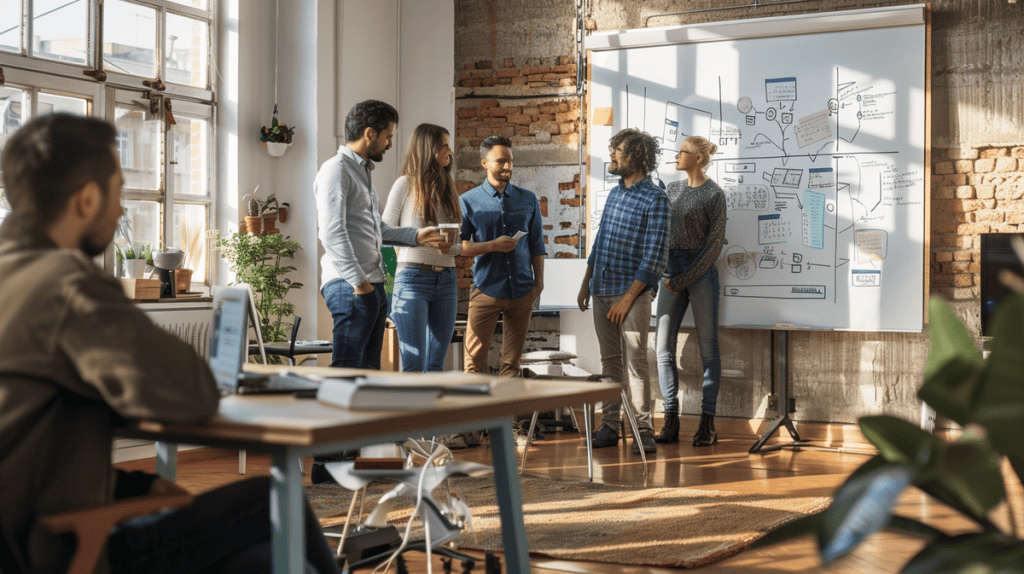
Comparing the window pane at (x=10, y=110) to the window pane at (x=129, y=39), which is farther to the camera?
the window pane at (x=129, y=39)

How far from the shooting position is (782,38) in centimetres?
566

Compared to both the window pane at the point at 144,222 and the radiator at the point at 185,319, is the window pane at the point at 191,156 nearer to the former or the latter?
the window pane at the point at 144,222

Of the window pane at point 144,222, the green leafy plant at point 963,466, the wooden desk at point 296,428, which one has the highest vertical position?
the window pane at point 144,222

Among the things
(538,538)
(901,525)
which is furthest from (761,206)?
(901,525)

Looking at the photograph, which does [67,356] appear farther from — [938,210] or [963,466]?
[938,210]

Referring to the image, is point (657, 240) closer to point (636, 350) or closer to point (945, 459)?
point (636, 350)

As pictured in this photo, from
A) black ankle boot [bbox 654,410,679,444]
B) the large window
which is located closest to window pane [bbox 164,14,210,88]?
the large window

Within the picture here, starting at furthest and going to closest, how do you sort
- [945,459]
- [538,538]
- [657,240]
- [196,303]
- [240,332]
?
[196,303], [657,240], [538,538], [240,332], [945,459]

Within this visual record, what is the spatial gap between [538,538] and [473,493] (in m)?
0.82

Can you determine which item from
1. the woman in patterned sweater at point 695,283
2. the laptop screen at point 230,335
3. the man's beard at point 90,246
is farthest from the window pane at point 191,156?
the man's beard at point 90,246

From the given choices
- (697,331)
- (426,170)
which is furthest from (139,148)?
(697,331)

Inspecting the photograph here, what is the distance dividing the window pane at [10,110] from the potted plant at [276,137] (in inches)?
59.6

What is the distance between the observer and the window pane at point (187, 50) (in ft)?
18.6

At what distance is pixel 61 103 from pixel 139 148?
0.56 meters
